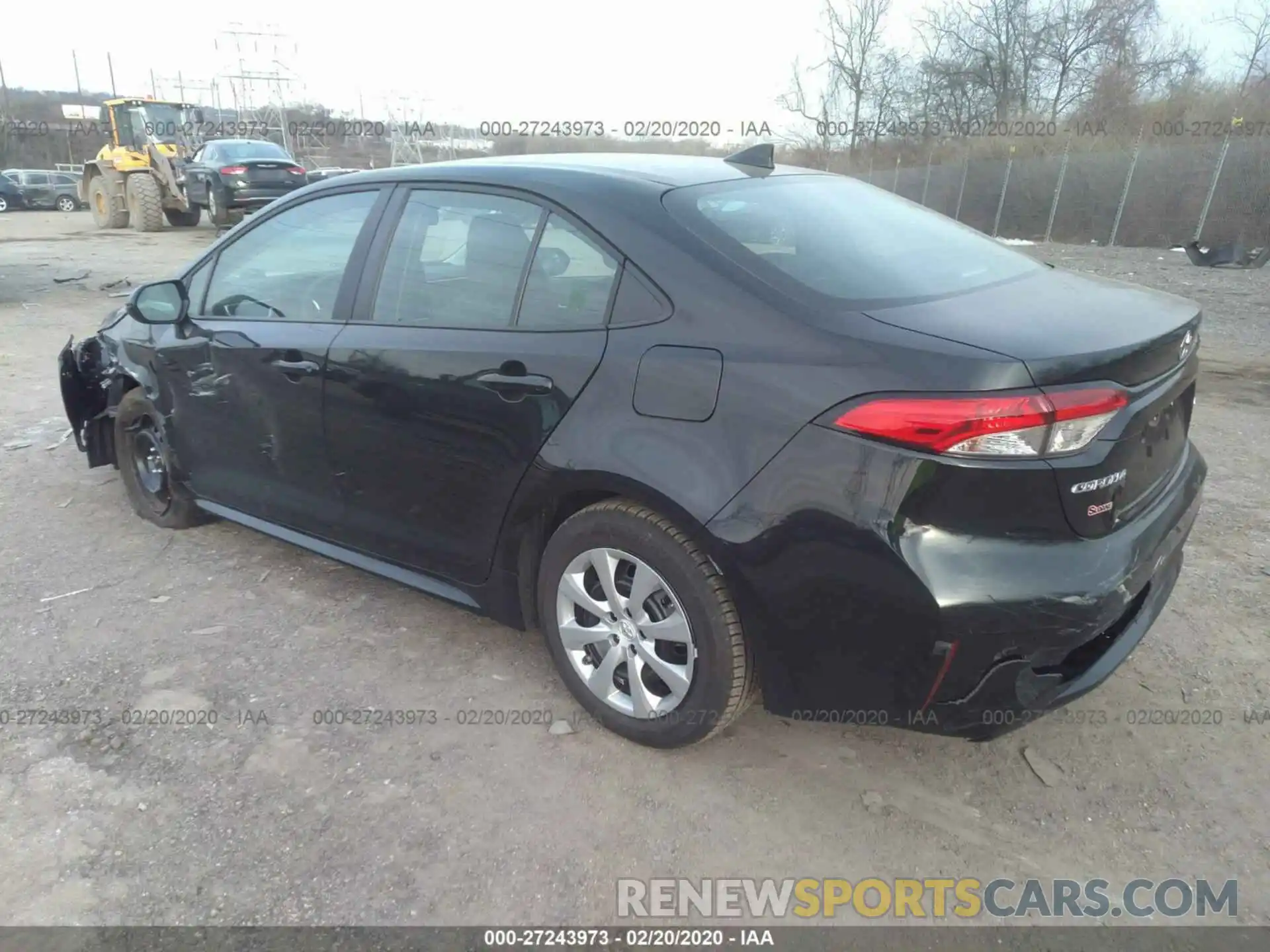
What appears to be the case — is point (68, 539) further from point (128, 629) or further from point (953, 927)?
point (953, 927)

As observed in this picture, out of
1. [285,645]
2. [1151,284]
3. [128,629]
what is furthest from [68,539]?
[1151,284]

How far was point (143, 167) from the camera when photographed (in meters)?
21.9

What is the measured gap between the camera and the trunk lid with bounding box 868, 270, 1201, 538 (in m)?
2.09

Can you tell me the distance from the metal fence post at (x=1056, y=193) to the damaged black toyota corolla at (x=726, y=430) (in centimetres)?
2099

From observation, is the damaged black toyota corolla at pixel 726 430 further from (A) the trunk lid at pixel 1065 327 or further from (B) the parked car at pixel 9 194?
(B) the parked car at pixel 9 194


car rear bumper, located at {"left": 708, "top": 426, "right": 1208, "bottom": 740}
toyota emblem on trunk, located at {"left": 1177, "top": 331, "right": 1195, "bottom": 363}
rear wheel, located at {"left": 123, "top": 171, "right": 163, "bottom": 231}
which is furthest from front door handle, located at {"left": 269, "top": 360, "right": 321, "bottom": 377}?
rear wheel, located at {"left": 123, "top": 171, "right": 163, "bottom": 231}

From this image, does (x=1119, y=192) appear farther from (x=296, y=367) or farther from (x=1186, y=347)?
(x=296, y=367)

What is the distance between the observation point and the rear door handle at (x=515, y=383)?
8.70 feet

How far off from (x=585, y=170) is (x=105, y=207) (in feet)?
81.6

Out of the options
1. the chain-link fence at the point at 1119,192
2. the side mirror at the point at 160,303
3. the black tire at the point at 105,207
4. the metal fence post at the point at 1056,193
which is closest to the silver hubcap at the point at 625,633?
the side mirror at the point at 160,303

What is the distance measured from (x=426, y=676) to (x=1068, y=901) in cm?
206

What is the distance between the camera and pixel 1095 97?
30.4m

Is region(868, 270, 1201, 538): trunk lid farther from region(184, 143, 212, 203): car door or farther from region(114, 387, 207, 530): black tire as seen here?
region(184, 143, 212, 203): car door
